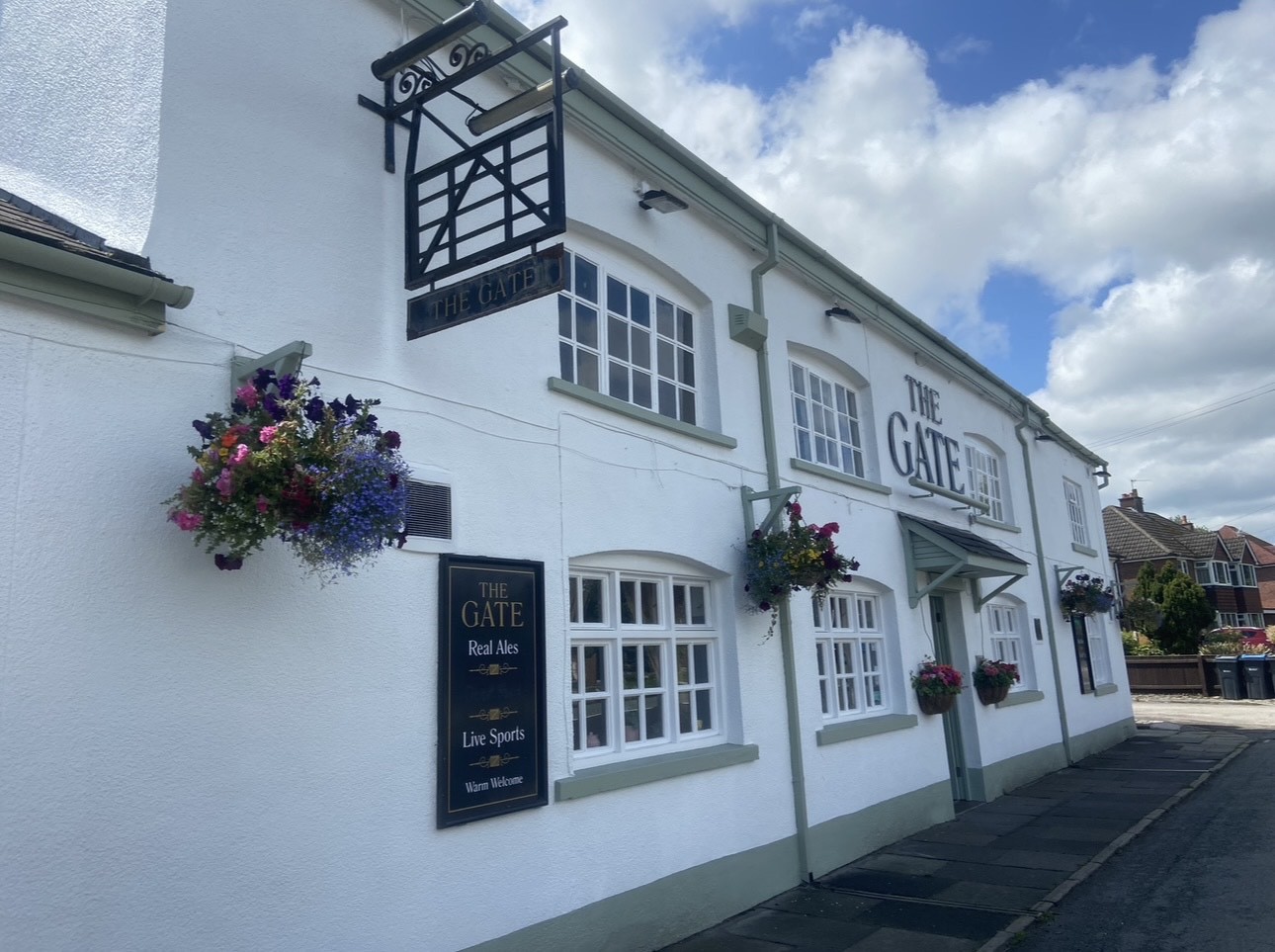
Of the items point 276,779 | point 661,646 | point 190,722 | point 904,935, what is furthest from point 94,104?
point 904,935

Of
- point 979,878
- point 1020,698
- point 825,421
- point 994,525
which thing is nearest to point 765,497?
point 825,421

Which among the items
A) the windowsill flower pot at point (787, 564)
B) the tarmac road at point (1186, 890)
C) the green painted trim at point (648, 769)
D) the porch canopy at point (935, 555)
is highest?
the porch canopy at point (935, 555)

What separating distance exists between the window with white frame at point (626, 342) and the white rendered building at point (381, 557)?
3 cm

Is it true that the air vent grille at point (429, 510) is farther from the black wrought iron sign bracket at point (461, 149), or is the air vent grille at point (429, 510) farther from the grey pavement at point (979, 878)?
the grey pavement at point (979, 878)

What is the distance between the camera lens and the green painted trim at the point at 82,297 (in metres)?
3.99

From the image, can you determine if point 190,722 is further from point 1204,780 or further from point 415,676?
point 1204,780

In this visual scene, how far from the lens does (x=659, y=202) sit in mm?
7926

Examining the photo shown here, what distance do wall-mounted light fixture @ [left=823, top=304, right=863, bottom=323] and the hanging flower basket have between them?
722 cm

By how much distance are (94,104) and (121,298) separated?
1191mm

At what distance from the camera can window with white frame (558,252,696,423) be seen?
727 centimetres

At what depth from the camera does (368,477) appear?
4.27 metres

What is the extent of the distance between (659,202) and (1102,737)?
14250mm

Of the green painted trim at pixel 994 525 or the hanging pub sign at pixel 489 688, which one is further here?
the green painted trim at pixel 994 525

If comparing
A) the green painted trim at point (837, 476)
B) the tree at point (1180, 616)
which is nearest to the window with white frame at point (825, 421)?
the green painted trim at point (837, 476)
